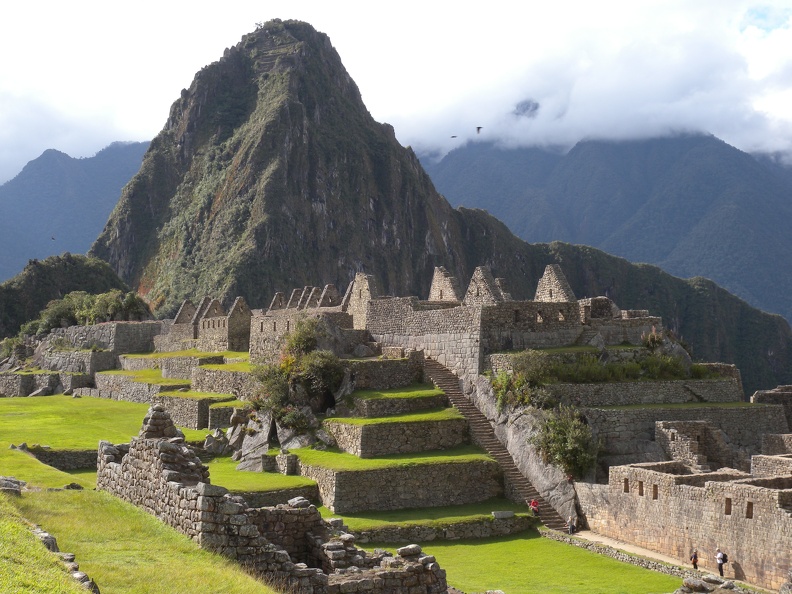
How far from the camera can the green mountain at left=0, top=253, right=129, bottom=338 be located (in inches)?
4441

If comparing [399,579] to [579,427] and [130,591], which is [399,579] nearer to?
[130,591]

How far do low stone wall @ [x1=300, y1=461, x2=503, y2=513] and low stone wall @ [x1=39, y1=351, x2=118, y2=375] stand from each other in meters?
30.8

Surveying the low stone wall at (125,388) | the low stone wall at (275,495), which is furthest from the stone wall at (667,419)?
the low stone wall at (125,388)

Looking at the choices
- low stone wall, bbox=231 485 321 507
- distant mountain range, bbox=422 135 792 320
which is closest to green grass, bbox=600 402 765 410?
low stone wall, bbox=231 485 321 507

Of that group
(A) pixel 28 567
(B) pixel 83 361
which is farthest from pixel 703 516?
(B) pixel 83 361

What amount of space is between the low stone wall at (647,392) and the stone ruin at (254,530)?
15.4 meters

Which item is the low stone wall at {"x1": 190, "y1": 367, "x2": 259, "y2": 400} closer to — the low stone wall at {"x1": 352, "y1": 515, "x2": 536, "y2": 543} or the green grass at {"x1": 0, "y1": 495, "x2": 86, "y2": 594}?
the low stone wall at {"x1": 352, "y1": 515, "x2": 536, "y2": 543}

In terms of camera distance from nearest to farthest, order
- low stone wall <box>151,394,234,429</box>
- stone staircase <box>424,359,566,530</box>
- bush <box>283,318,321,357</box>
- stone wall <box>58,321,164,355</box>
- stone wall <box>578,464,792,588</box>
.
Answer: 1. stone wall <box>578,464,792,588</box>
2. stone staircase <box>424,359,566,530</box>
3. bush <box>283,318,321,357</box>
4. low stone wall <box>151,394,234,429</box>
5. stone wall <box>58,321,164,355</box>

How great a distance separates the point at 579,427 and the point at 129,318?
165ft

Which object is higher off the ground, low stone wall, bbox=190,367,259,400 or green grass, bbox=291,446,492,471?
low stone wall, bbox=190,367,259,400

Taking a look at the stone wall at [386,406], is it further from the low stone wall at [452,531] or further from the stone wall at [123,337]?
the stone wall at [123,337]

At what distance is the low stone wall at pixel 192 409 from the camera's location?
3297 centimetres

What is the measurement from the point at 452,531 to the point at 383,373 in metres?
7.11

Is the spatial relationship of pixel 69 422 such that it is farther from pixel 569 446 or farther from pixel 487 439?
pixel 569 446
